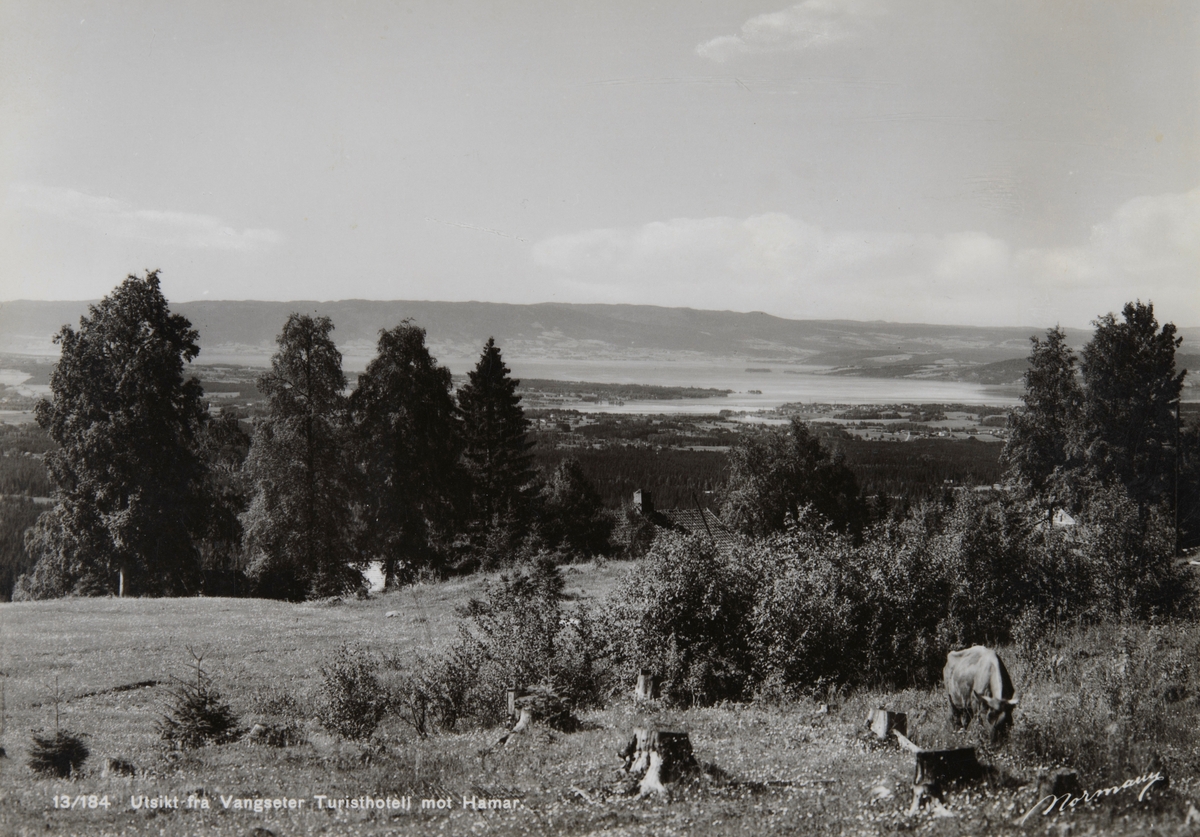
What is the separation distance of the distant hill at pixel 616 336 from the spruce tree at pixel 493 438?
9538 mm

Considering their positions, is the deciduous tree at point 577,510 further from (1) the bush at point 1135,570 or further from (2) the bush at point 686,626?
(1) the bush at point 1135,570

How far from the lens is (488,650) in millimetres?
18156

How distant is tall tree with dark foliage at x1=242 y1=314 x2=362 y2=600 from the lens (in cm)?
3444

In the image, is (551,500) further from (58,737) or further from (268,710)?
(58,737)

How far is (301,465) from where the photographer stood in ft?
114

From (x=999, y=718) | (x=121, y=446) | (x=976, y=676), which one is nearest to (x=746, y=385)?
(x=121, y=446)

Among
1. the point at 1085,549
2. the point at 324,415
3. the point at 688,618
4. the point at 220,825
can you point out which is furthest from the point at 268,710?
the point at 1085,549

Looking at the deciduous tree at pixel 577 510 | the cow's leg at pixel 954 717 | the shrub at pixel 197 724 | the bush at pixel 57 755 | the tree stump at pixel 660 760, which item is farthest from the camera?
the deciduous tree at pixel 577 510

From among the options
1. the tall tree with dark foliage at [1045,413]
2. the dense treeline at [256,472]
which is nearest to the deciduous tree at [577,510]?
the dense treeline at [256,472]

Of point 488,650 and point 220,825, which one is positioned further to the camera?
point 488,650

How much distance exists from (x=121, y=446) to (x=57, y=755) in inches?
792

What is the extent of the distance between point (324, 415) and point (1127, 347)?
39815 mm

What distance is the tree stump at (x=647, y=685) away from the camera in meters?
17.6

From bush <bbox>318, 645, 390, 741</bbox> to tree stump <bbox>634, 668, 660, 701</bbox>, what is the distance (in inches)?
221
